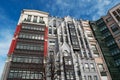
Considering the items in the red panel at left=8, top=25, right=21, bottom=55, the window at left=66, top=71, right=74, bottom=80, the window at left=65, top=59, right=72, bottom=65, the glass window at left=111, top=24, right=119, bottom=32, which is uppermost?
the glass window at left=111, top=24, right=119, bottom=32

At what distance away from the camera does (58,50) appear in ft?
143

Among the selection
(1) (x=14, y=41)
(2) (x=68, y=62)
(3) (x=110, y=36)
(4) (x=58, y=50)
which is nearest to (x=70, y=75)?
(2) (x=68, y=62)

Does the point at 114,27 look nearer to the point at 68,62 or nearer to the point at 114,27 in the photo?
the point at 114,27

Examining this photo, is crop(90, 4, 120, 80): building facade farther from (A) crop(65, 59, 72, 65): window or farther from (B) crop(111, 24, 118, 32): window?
(A) crop(65, 59, 72, 65): window

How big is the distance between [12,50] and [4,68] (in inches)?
246

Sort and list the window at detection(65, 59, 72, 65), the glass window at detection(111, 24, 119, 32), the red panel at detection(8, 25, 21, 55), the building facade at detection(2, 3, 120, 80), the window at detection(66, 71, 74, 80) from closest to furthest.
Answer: the building facade at detection(2, 3, 120, 80) < the window at detection(66, 71, 74, 80) < the red panel at detection(8, 25, 21, 55) < the window at detection(65, 59, 72, 65) < the glass window at detection(111, 24, 119, 32)

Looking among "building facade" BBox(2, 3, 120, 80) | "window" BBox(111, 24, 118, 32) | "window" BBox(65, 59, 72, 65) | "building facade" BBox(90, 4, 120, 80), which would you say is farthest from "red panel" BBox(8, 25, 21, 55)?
"window" BBox(111, 24, 118, 32)

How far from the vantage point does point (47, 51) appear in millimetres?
42469

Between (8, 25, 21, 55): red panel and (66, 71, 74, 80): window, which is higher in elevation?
(8, 25, 21, 55): red panel

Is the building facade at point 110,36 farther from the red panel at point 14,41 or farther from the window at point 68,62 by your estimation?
the red panel at point 14,41

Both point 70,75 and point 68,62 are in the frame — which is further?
point 68,62

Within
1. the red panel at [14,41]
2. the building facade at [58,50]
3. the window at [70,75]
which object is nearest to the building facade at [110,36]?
the building facade at [58,50]

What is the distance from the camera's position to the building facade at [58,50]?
119ft

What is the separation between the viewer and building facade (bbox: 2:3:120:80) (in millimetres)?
36125
